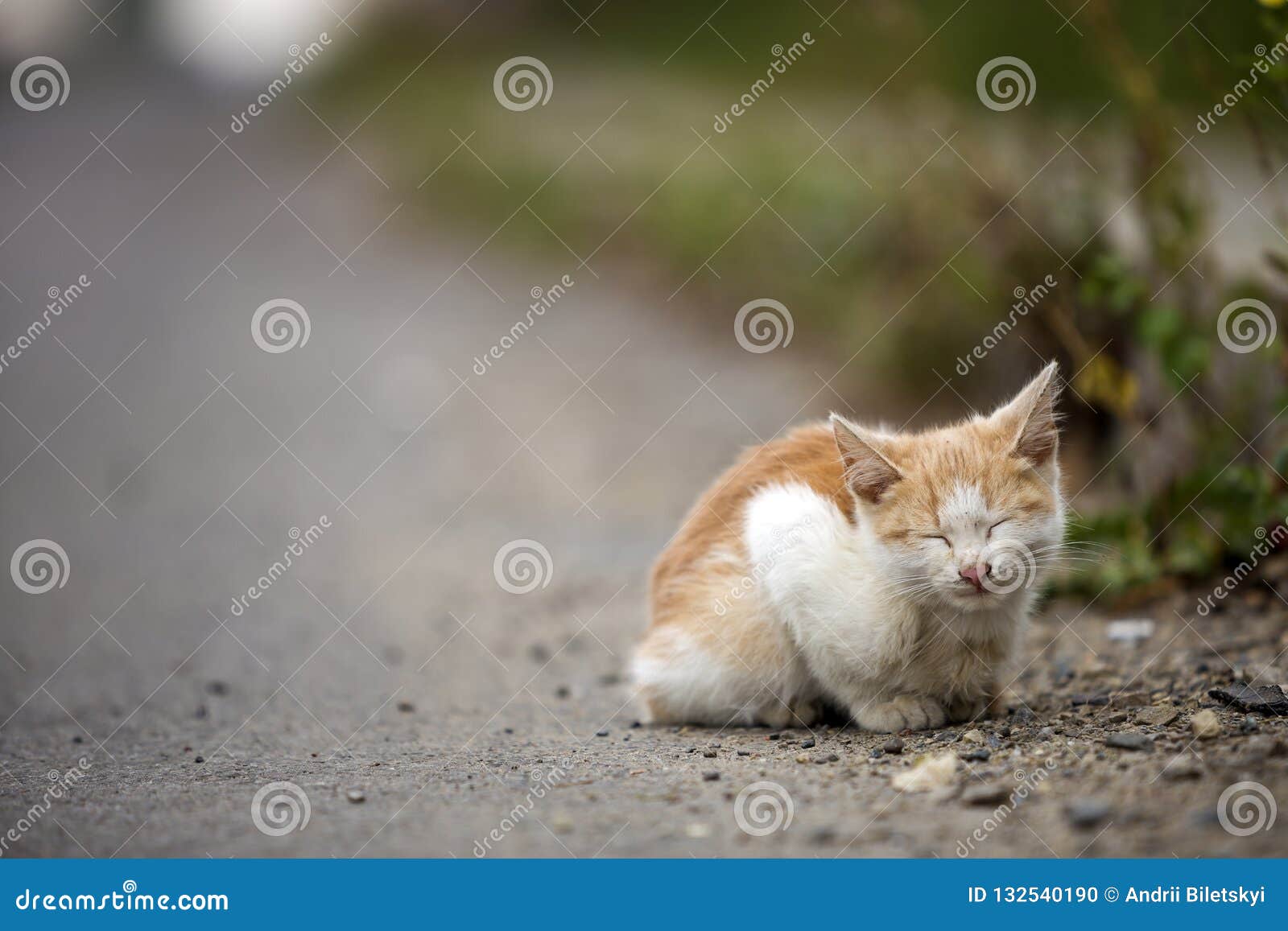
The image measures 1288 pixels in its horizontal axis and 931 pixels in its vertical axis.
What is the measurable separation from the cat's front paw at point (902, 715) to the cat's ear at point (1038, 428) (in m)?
0.81

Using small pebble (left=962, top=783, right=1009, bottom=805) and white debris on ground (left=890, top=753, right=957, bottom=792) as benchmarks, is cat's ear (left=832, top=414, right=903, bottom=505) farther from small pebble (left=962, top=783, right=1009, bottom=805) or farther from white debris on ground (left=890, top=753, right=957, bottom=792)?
small pebble (left=962, top=783, right=1009, bottom=805)

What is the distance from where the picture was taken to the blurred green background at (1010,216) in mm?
4781

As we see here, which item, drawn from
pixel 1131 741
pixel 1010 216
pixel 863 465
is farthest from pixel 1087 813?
pixel 1010 216

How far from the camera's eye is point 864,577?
345 centimetres

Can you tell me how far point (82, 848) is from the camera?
9.18ft

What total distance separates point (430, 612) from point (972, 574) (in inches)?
150

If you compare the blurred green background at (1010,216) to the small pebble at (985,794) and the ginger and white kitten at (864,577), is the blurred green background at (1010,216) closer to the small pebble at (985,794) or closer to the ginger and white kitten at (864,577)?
the ginger and white kitten at (864,577)

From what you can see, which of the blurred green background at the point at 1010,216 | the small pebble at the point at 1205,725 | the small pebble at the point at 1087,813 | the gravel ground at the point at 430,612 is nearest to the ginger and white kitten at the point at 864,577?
the gravel ground at the point at 430,612

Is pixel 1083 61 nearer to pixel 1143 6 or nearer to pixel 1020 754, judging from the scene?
pixel 1143 6

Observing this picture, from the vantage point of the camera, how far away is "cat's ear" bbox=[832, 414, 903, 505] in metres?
3.32

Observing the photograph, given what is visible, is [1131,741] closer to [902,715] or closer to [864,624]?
[902,715]

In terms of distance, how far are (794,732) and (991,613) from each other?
2.50 ft

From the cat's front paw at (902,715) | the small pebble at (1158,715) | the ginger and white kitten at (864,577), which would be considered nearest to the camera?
the ginger and white kitten at (864,577)

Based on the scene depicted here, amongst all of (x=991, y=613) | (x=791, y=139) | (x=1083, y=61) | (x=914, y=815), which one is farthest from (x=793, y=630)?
(x=791, y=139)
